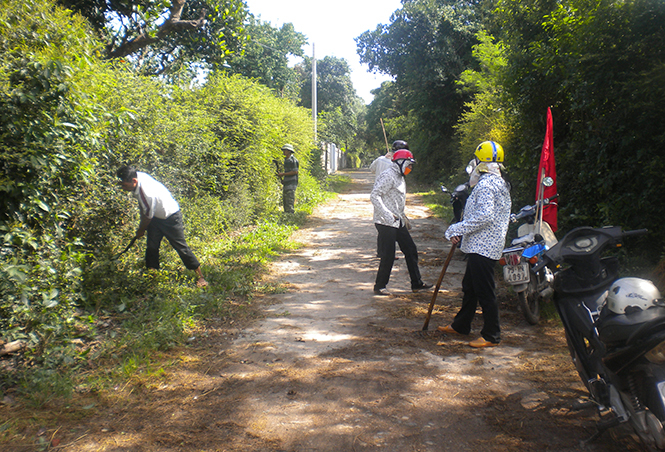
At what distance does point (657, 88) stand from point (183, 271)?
6099mm

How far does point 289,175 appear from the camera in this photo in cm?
1215

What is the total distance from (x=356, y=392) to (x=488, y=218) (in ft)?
6.67

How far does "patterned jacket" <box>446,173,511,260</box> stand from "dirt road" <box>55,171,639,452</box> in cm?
99

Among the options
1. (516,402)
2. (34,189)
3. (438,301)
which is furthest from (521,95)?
(34,189)

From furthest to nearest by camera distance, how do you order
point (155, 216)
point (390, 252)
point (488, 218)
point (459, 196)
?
point (459, 196)
point (390, 252)
point (155, 216)
point (488, 218)

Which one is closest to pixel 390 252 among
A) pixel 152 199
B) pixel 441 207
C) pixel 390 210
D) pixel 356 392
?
pixel 390 210

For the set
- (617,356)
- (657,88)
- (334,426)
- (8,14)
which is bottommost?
(334,426)

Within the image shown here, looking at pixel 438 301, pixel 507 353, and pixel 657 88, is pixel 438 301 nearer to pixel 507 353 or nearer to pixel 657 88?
pixel 507 353

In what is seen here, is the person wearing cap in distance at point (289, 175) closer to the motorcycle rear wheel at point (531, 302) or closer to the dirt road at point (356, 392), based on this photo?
the dirt road at point (356, 392)

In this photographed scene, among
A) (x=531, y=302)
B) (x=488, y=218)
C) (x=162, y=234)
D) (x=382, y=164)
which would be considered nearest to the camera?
(x=488, y=218)

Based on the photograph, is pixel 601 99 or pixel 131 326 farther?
pixel 601 99

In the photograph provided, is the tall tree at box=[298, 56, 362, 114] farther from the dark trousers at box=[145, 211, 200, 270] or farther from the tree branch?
the dark trousers at box=[145, 211, 200, 270]

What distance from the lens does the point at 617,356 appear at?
273cm

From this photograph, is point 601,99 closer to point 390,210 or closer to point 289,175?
point 390,210
